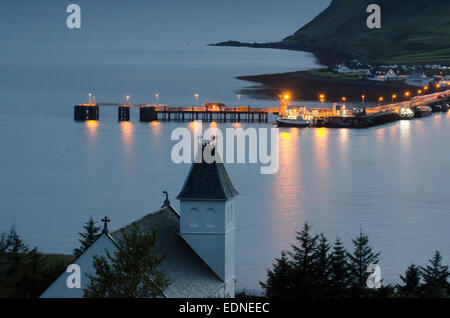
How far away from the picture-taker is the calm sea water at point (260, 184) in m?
38.5

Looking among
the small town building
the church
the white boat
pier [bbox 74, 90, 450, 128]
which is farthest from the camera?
the small town building

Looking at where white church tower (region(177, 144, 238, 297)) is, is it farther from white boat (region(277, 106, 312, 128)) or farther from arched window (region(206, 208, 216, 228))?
white boat (region(277, 106, 312, 128))

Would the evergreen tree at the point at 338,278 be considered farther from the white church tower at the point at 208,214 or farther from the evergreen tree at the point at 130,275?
the evergreen tree at the point at 130,275

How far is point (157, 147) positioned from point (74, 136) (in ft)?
36.7

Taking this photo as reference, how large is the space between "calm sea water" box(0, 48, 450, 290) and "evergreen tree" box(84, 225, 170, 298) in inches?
469

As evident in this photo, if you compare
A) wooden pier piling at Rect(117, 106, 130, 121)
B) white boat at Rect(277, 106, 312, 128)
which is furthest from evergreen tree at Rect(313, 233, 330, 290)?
wooden pier piling at Rect(117, 106, 130, 121)

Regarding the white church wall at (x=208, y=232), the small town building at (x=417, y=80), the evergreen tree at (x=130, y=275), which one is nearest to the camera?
the evergreen tree at (x=130, y=275)

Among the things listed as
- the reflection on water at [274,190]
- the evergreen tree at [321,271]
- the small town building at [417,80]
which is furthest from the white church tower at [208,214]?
the small town building at [417,80]

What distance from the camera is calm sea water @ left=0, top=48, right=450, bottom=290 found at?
126ft

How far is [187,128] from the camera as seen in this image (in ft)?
283

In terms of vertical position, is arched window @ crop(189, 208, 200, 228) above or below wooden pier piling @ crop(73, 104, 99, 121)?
below

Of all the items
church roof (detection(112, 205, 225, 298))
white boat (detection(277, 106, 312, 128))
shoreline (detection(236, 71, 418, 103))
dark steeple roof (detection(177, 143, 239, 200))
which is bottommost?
church roof (detection(112, 205, 225, 298))

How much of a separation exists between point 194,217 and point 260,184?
29.1 metres

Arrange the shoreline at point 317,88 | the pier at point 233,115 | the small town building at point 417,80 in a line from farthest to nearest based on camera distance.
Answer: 1. the small town building at point 417,80
2. the shoreline at point 317,88
3. the pier at point 233,115
